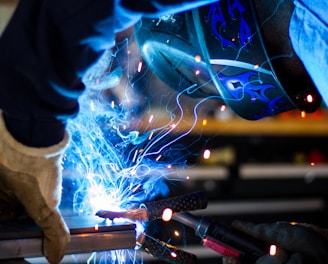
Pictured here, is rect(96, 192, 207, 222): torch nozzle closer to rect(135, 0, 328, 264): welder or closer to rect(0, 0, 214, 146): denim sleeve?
rect(135, 0, 328, 264): welder

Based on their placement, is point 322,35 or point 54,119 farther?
point 322,35

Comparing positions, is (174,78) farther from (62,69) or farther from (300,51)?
(62,69)

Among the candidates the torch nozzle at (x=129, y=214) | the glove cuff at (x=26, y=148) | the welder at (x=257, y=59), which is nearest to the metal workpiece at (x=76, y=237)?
the torch nozzle at (x=129, y=214)

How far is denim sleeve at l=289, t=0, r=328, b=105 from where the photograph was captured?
0.92 metres

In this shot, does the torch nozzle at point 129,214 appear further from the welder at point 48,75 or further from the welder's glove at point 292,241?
the welder's glove at point 292,241

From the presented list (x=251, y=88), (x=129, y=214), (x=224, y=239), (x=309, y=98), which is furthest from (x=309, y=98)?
(x=129, y=214)

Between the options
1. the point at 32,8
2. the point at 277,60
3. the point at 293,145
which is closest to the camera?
the point at 32,8

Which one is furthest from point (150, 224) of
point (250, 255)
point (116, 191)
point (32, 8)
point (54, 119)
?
point (32, 8)

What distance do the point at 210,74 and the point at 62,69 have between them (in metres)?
0.50

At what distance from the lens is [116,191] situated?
1222mm

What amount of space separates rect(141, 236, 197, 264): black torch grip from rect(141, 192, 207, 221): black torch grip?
0.16ft

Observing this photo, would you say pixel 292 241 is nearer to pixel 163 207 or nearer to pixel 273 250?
pixel 273 250

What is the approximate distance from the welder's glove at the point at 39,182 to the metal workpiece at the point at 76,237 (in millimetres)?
26

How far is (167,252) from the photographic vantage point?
3.58 ft
